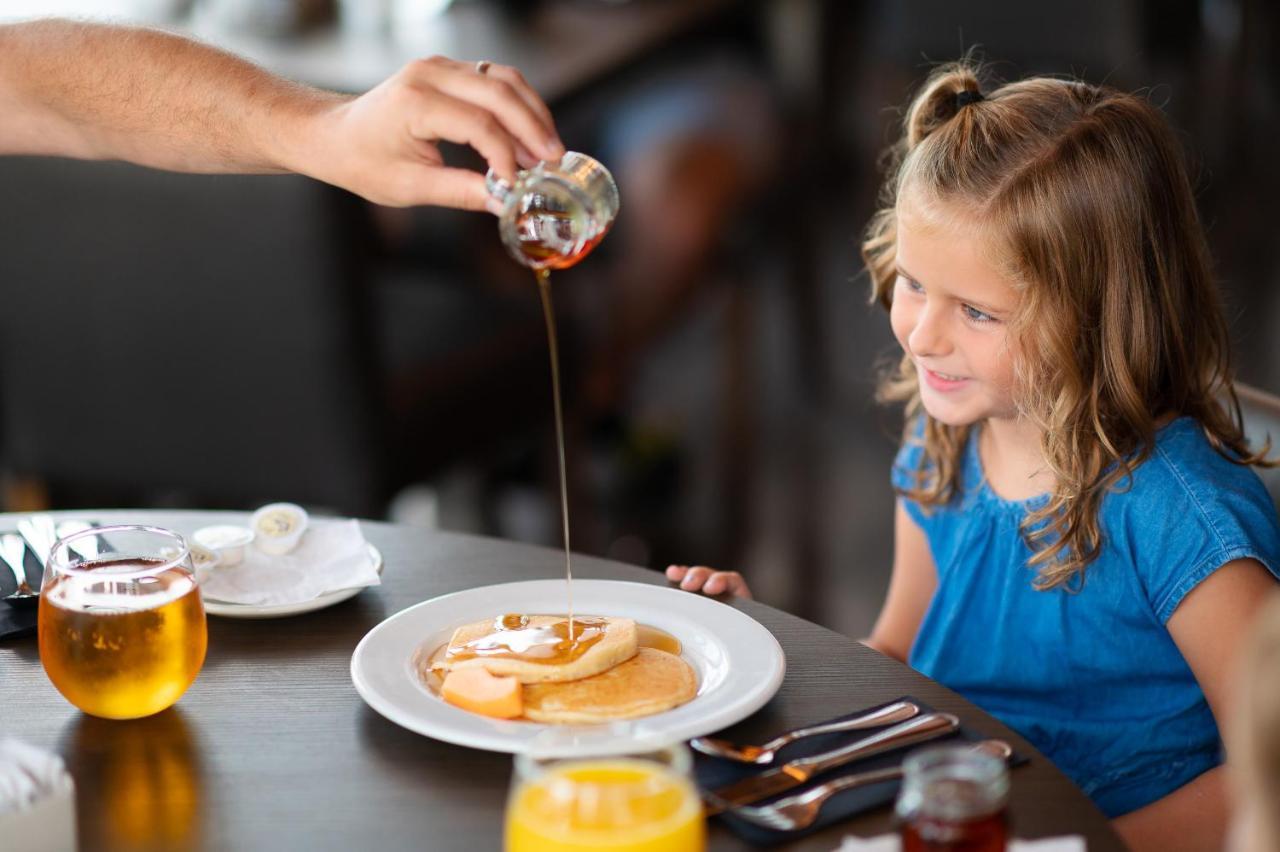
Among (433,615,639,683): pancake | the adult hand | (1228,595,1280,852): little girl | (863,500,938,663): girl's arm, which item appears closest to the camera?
(1228,595,1280,852): little girl

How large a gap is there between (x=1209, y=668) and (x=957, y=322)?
408mm

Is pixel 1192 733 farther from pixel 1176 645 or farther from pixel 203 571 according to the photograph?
pixel 203 571

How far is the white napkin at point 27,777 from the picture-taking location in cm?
91

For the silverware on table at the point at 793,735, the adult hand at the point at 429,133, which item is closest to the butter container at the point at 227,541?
the adult hand at the point at 429,133

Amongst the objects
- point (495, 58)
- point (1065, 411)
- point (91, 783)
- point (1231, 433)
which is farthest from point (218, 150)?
point (495, 58)

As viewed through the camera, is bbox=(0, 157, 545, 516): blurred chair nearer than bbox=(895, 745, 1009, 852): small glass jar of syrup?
No

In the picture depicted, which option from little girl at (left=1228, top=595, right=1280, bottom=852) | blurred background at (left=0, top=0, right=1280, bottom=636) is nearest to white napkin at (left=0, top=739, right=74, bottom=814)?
little girl at (left=1228, top=595, right=1280, bottom=852)

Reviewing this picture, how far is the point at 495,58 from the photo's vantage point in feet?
10.8

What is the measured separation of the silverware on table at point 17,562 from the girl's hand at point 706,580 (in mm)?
578

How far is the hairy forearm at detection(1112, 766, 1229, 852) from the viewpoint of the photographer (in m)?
1.40

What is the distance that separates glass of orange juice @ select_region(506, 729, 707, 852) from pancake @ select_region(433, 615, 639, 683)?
12.2 inches

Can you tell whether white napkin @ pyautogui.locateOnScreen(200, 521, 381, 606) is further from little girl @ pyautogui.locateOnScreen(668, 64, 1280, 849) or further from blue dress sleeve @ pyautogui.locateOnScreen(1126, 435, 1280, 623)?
blue dress sleeve @ pyautogui.locateOnScreen(1126, 435, 1280, 623)

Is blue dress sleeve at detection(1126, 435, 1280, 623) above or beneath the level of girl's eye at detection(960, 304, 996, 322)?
beneath

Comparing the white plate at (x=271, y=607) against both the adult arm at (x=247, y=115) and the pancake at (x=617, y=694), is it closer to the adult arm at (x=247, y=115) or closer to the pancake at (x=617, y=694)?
the pancake at (x=617, y=694)
